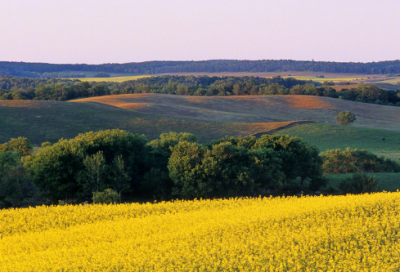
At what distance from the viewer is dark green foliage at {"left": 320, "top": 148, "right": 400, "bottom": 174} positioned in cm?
4831

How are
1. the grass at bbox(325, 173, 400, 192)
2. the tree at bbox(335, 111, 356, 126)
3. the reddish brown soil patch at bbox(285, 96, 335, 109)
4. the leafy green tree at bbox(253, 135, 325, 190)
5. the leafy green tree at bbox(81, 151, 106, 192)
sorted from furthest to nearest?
the reddish brown soil patch at bbox(285, 96, 335, 109)
the tree at bbox(335, 111, 356, 126)
the grass at bbox(325, 173, 400, 192)
the leafy green tree at bbox(253, 135, 325, 190)
the leafy green tree at bbox(81, 151, 106, 192)

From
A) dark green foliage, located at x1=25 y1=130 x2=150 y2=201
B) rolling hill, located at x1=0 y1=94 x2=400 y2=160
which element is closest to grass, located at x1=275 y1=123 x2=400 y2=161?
rolling hill, located at x1=0 y1=94 x2=400 y2=160

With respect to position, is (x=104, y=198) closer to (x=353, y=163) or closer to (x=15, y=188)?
(x=15, y=188)

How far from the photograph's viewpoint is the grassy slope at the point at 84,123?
6512 cm

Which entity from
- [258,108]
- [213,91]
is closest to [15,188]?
[258,108]

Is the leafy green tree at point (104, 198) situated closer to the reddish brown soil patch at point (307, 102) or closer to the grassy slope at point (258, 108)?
the grassy slope at point (258, 108)

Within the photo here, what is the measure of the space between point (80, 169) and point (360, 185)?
23.3 m

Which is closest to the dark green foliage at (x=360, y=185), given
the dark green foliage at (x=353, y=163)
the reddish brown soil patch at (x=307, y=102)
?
the dark green foliage at (x=353, y=163)

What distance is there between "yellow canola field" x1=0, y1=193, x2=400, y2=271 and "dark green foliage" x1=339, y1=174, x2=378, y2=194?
13041 millimetres

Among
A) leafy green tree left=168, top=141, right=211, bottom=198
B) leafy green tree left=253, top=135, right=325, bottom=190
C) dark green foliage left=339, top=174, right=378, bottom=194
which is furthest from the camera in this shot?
leafy green tree left=253, top=135, right=325, bottom=190

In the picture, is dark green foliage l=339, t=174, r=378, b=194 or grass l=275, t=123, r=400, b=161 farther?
grass l=275, t=123, r=400, b=161

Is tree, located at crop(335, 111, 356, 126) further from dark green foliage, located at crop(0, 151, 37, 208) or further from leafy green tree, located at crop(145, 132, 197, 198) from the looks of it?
dark green foliage, located at crop(0, 151, 37, 208)

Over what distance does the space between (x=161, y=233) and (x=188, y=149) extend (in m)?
17.9

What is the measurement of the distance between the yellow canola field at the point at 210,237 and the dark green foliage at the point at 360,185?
13.0 meters
